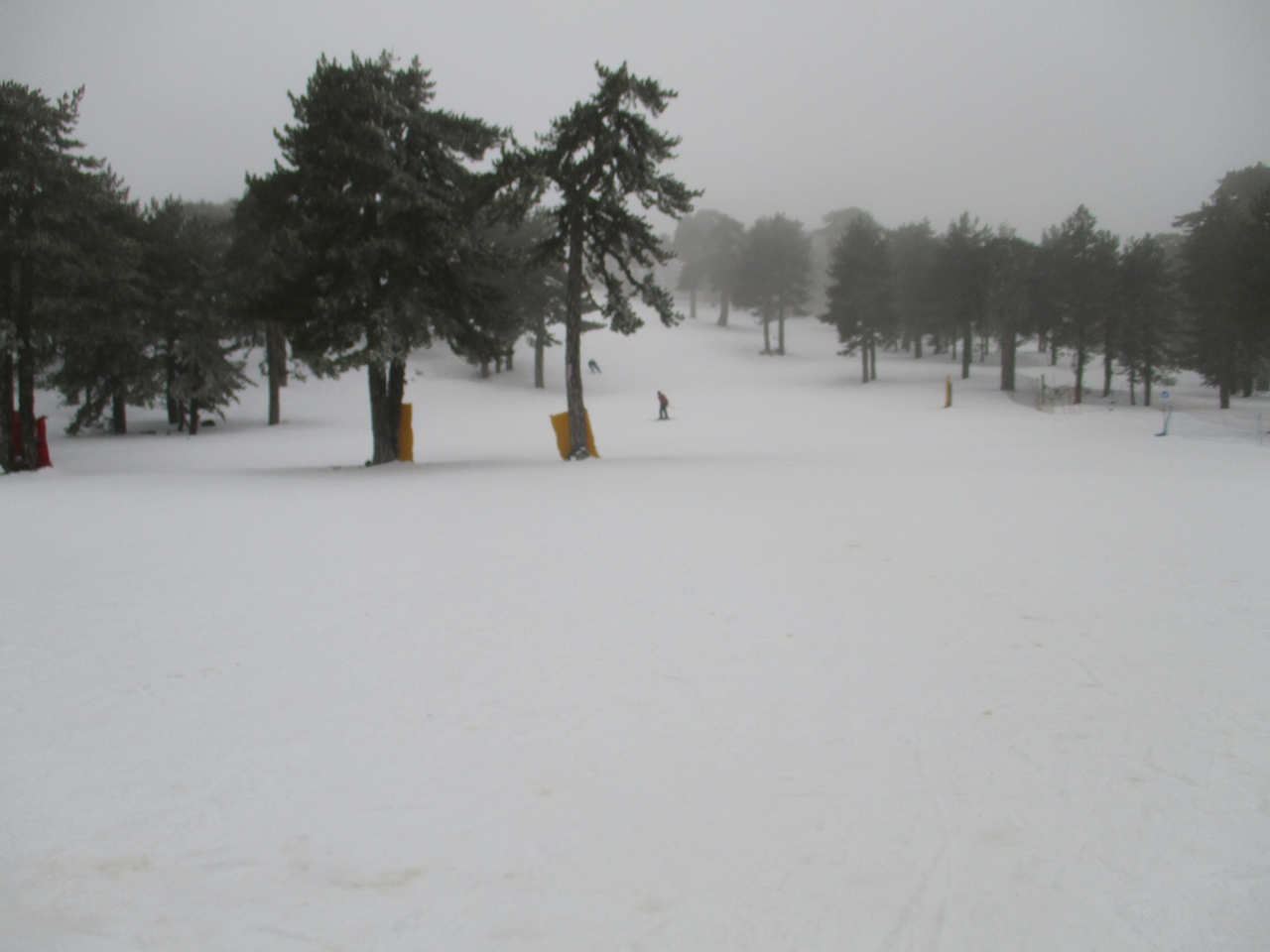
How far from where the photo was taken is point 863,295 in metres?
47.2

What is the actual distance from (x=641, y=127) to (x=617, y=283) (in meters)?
3.95

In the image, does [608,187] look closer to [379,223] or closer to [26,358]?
[379,223]

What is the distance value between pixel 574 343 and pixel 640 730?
15.6 m

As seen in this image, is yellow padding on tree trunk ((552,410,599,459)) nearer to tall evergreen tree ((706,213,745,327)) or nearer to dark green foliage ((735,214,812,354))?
dark green foliage ((735,214,812,354))

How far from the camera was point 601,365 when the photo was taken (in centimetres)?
5241

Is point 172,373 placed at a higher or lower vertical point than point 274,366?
lower

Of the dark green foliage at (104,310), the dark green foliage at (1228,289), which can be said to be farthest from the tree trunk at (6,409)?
the dark green foliage at (1228,289)

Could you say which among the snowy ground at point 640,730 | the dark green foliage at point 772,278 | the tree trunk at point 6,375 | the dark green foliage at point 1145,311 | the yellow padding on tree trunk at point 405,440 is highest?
the dark green foliage at point 772,278

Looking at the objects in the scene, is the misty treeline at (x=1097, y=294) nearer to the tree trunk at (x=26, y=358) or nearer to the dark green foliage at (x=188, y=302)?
the dark green foliage at (x=188, y=302)

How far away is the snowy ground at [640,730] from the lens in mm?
2828

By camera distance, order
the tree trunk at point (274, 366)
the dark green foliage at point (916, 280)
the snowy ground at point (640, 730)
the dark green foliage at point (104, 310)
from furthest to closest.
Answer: the dark green foliage at point (916, 280) < the tree trunk at point (274, 366) < the dark green foliage at point (104, 310) < the snowy ground at point (640, 730)

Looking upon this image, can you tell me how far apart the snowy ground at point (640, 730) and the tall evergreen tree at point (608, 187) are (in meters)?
9.83

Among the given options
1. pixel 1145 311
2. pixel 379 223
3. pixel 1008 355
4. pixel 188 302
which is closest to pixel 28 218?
pixel 379 223

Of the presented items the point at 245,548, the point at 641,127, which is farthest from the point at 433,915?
the point at 641,127
